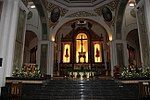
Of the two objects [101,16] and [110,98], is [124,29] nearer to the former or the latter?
[101,16]

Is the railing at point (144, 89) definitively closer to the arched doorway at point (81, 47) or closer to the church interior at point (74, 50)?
the church interior at point (74, 50)

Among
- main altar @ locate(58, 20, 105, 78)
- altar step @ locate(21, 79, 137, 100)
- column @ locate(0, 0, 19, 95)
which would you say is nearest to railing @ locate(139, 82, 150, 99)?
altar step @ locate(21, 79, 137, 100)

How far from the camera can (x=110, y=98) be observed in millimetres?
7773

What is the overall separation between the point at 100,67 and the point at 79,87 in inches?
398

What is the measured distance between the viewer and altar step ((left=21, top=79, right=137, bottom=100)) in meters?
7.89

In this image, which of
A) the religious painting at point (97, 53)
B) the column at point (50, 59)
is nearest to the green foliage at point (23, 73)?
the column at point (50, 59)

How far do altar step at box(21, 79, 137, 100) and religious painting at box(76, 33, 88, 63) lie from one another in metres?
10.1

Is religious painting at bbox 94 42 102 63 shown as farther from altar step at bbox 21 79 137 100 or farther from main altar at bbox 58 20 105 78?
altar step at bbox 21 79 137 100

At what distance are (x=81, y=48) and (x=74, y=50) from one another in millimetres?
814

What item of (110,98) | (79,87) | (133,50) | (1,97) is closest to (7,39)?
(1,97)

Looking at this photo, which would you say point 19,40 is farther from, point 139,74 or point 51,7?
point 51,7

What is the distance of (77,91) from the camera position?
335 inches

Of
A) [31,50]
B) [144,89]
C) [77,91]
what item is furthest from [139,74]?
[31,50]

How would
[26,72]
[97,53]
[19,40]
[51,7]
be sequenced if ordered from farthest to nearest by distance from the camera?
[97,53] → [51,7] → [19,40] → [26,72]
